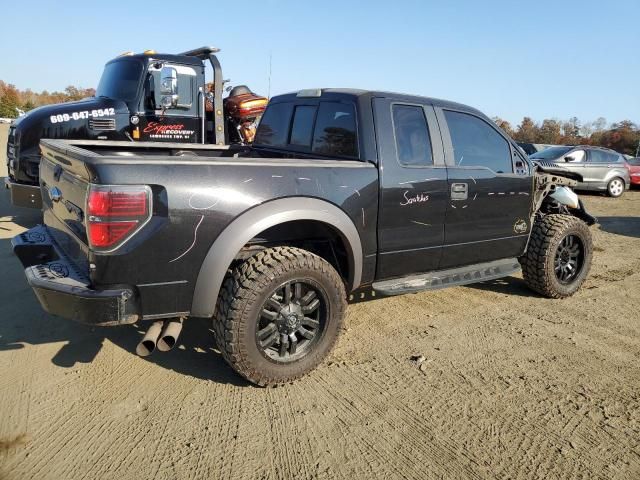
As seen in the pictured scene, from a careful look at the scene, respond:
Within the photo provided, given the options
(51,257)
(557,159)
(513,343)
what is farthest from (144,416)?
(557,159)

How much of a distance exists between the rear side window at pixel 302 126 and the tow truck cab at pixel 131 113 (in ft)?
11.0

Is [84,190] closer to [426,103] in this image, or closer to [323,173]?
[323,173]

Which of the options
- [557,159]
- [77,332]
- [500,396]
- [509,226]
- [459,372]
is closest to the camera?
[500,396]

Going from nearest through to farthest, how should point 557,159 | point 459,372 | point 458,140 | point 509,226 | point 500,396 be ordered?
point 500,396, point 459,372, point 458,140, point 509,226, point 557,159

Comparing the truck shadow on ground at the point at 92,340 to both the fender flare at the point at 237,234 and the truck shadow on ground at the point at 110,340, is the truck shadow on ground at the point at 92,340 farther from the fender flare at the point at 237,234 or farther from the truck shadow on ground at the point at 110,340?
the fender flare at the point at 237,234

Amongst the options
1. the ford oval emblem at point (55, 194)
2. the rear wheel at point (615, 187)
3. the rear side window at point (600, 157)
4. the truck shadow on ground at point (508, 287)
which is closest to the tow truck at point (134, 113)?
the ford oval emblem at point (55, 194)

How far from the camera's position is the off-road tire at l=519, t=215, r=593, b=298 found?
466cm

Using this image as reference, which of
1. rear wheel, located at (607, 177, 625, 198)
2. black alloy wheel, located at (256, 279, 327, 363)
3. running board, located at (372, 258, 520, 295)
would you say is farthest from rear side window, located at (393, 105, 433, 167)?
rear wheel, located at (607, 177, 625, 198)

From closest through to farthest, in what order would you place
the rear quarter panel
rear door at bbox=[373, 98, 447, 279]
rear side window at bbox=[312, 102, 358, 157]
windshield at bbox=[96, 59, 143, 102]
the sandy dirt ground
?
the sandy dirt ground
the rear quarter panel
rear door at bbox=[373, 98, 447, 279]
rear side window at bbox=[312, 102, 358, 157]
windshield at bbox=[96, 59, 143, 102]

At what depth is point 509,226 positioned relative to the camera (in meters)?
4.43

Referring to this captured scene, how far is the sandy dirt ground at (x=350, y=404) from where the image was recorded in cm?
238

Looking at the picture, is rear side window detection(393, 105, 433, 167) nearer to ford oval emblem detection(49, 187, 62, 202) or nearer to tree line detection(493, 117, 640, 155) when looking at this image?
ford oval emblem detection(49, 187, 62, 202)

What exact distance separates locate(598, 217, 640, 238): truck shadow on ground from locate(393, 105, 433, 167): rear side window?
661cm

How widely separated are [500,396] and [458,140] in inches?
83.1
